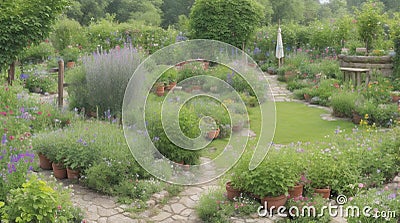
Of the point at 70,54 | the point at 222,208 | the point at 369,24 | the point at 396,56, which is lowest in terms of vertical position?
the point at 222,208

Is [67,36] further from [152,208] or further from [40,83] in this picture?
[152,208]

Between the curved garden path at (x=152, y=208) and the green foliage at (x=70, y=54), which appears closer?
the curved garden path at (x=152, y=208)

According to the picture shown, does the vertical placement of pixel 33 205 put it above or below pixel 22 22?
below

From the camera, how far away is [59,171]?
16.9 ft

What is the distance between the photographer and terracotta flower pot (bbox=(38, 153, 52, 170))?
5.37 metres

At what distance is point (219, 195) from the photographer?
4.52 metres

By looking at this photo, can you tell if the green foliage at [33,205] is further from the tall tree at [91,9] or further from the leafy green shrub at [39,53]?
the tall tree at [91,9]

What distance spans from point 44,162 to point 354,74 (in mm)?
6476

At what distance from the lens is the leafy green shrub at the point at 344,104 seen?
7.95 meters

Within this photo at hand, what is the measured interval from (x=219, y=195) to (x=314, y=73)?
6.98 metres

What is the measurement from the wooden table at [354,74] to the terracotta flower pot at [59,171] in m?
6.19

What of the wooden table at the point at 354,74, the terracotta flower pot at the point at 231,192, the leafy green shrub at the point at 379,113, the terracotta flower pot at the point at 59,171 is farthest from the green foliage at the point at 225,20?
the terracotta flower pot at the point at 231,192

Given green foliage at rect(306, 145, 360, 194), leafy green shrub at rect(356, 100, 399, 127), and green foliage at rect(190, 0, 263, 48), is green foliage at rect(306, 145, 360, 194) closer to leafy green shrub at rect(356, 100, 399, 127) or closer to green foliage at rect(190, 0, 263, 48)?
leafy green shrub at rect(356, 100, 399, 127)

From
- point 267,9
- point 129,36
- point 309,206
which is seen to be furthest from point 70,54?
point 267,9
